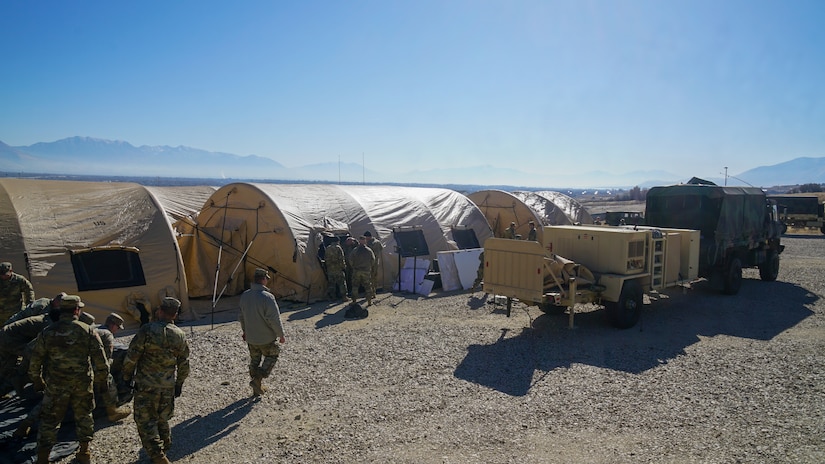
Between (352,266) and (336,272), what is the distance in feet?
Result: 2.95

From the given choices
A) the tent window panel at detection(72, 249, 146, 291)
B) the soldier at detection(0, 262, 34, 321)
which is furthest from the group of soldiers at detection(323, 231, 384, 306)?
the soldier at detection(0, 262, 34, 321)

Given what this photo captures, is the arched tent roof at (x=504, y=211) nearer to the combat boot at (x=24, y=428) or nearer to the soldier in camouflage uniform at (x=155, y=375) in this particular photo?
the soldier in camouflage uniform at (x=155, y=375)

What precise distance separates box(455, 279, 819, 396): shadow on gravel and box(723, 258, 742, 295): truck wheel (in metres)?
0.20

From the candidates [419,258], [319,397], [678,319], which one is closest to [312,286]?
[419,258]

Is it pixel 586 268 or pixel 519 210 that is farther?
pixel 519 210

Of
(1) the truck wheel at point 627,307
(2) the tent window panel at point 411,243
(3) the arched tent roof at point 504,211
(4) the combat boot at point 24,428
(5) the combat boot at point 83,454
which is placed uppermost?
(3) the arched tent roof at point 504,211

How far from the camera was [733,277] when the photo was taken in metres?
14.4

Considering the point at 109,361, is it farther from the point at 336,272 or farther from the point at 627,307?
the point at 627,307

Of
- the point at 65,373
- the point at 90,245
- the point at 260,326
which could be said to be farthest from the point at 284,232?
the point at 65,373

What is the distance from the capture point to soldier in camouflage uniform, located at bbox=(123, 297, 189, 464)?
565cm

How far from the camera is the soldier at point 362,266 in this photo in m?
13.2

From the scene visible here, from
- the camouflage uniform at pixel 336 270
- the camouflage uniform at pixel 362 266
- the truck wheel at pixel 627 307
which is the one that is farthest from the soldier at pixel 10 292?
the truck wheel at pixel 627 307

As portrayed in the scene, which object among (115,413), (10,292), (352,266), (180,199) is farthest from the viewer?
(180,199)

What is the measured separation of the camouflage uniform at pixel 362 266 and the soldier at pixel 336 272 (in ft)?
2.09
